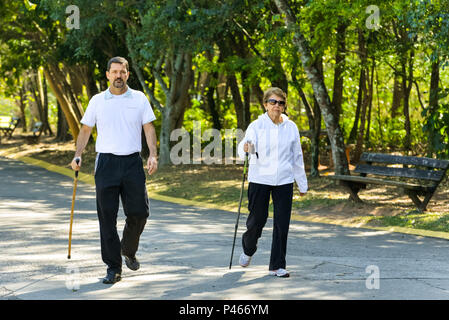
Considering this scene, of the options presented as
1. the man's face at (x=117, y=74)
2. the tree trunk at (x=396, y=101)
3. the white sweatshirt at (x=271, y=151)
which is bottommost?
the white sweatshirt at (x=271, y=151)

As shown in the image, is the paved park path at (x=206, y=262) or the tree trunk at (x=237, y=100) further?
the tree trunk at (x=237, y=100)

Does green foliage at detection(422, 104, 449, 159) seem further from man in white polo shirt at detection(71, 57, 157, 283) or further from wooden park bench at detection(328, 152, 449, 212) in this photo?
man in white polo shirt at detection(71, 57, 157, 283)

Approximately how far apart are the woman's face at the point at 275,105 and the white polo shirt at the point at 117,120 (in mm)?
1164

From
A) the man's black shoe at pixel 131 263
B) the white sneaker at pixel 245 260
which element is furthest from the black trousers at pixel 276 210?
the man's black shoe at pixel 131 263

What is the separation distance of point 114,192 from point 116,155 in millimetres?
329

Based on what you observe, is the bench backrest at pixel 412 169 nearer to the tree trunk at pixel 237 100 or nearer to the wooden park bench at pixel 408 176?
the wooden park bench at pixel 408 176

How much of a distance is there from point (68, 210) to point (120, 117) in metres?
6.64

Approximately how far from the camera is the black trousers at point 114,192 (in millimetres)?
7066

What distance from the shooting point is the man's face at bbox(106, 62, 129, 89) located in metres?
7.08

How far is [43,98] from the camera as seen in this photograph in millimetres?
40938

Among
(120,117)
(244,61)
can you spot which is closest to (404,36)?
(244,61)

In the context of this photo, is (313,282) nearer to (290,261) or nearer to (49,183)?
(290,261)

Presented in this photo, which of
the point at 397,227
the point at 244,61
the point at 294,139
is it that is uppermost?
the point at 244,61

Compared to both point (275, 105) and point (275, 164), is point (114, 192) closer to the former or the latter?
point (275, 164)
